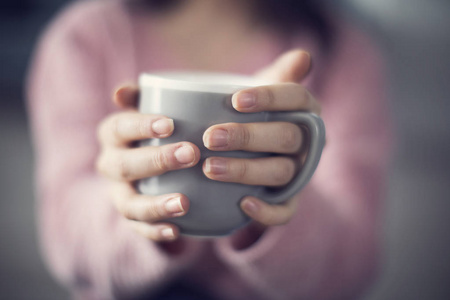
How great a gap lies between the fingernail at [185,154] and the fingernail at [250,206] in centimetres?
7

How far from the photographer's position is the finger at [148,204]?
0.94 ft

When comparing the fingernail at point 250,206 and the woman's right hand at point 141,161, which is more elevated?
the woman's right hand at point 141,161

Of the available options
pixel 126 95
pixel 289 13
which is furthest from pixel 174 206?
pixel 289 13

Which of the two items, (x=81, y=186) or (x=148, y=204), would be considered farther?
(x=81, y=186)

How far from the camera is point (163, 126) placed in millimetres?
270

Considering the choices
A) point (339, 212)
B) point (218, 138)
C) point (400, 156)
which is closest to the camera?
point (218, 138)

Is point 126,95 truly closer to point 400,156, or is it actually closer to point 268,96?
point 268,96

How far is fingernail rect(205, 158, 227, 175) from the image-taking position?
0.27 metres

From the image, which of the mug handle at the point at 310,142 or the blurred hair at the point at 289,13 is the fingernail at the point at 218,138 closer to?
the mug handle at the point at 310,142

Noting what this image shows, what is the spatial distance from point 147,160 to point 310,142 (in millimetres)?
135

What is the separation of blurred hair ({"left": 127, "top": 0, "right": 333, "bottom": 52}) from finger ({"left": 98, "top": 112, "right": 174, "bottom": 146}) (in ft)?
1.87

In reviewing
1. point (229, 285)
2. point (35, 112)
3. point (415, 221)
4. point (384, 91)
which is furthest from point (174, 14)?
point (415, 221)

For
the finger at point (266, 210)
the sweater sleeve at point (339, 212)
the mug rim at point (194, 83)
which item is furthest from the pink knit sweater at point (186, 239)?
the mug rim at point (194, 83)

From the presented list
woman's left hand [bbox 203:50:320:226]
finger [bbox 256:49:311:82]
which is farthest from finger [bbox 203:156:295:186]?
finger [bbox 256:49:311:82]
